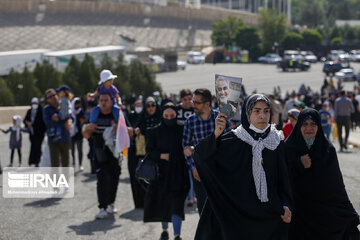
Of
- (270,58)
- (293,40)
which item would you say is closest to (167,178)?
(270,58)

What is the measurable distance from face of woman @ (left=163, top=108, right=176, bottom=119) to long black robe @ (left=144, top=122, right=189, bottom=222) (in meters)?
0.10

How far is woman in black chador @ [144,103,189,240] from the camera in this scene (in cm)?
754

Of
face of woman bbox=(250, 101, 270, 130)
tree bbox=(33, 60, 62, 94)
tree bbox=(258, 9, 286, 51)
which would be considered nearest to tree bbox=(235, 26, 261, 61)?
tree bbox=(258, 9, 286, 51)

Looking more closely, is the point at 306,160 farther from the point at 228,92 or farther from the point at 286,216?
the point at 228,92

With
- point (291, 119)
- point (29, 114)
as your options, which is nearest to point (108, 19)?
point (29, 114)

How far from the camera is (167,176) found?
24.9 ft

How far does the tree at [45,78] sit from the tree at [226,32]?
56.3 metres

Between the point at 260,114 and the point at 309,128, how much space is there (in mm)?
1189

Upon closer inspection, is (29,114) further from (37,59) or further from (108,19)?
(108,19)

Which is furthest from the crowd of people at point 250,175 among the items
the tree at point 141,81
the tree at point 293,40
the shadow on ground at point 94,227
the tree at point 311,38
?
the tree at point 311,38

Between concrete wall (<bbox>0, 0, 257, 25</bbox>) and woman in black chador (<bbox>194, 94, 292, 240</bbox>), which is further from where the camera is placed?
concrete wall (<bbox>0, 0, 257, 25</bbox>)

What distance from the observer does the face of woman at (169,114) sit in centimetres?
768

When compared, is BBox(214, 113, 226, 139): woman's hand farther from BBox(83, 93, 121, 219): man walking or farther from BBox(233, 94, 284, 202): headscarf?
BBox(83, 93, 121, 219): man walking

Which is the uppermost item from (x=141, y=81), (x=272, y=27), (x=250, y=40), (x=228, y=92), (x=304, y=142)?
(x=272, y=27)
